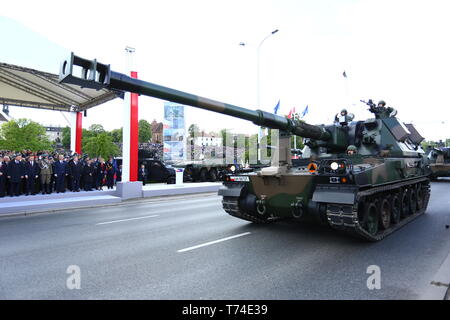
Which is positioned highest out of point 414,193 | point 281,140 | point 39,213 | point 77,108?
point 77,108

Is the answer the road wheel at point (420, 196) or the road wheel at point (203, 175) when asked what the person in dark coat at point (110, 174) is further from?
the road wheel at point (420, 196)

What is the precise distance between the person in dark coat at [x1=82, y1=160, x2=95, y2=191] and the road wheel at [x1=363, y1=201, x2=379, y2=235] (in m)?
12.3

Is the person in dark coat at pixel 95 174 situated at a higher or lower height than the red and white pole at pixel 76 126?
lower

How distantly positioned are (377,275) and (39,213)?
10479mm

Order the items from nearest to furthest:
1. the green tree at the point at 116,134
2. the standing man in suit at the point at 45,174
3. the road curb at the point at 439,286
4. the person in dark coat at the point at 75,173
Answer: the road curb at the point at 439,286
the standing man in suit at the point at 45,174
the person in dark coat at the point at 75,173
the green tree at the point at 116,134

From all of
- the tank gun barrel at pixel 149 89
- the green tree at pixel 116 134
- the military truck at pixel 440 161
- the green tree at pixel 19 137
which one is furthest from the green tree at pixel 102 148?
the tank gun barrel at pixel 149 89

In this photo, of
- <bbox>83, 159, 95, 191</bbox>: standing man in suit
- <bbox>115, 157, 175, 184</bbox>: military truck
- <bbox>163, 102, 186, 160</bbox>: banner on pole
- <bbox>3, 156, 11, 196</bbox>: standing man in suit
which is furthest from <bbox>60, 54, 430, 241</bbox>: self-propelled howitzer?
<bbox>163, 102, 186, 160</bbox>: banner on pole

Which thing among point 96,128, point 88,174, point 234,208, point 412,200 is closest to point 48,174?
point 88,174

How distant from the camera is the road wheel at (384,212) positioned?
6.75 m

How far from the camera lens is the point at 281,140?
7.16m

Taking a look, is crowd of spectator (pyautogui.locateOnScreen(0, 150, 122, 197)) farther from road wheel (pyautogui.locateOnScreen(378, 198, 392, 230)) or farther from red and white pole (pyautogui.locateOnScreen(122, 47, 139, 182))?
road wheel (pyautogui.locateOnScreen(378, 198, 392, 230))

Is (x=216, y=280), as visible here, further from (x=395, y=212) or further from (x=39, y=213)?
(x=39, y=213)

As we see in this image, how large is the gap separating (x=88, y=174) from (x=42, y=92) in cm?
532
